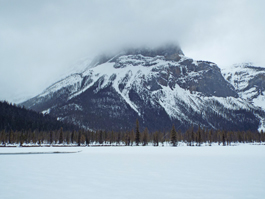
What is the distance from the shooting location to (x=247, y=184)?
696 inches

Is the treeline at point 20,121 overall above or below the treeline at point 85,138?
above

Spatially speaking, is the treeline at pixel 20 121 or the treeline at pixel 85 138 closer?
the treeline at pixel 85 138

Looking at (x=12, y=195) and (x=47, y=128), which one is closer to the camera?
(x=12, y=195)

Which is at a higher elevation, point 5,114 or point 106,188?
point 5,114

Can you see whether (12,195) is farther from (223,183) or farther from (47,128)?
(47,128)

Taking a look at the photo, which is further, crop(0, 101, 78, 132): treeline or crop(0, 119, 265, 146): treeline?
crop(0, 101, 78, 132): treeline

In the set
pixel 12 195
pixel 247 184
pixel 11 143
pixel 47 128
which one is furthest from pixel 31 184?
pixel 47 128

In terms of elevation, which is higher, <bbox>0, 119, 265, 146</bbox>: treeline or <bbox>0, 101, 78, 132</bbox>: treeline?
<bbox>0, 101, 78, 132</bbox>: treeline

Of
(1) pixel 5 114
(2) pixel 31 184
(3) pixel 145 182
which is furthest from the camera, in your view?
(1) pixel 5 114

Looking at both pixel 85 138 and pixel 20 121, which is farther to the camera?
pixel 20 121

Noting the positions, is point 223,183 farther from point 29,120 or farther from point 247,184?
point 29,120

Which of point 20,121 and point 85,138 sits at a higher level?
point 20,121

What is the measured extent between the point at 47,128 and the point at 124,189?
16781 centimetres

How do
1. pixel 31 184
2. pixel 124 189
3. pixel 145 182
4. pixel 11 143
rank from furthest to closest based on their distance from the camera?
pixel 11 143
pixel 145 182
pixel 31 184
pixel 124 189
